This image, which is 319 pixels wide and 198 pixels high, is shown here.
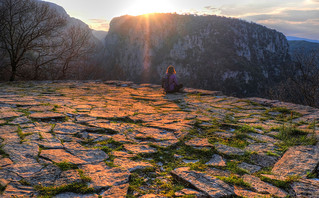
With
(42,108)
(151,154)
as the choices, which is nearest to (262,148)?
(151,154)

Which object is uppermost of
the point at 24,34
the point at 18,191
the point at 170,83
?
the point at 24,34

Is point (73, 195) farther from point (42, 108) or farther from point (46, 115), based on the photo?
point (42, 108)

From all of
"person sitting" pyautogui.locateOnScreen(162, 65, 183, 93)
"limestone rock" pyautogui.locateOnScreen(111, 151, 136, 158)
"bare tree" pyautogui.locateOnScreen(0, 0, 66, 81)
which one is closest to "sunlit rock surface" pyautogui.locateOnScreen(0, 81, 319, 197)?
"limestone rock" pyautogui.locateOnScreen(111, 151, 136, 158)

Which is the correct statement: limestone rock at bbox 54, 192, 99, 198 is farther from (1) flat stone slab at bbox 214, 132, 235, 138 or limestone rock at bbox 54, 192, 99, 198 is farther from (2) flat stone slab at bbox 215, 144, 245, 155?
(1) flat stone slab at bbox 214, 132, 235, 138

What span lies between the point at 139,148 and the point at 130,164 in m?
0.43

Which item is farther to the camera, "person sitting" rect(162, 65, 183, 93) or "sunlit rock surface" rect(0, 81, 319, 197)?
"person sitting" rect(162, 65, 183, 93)

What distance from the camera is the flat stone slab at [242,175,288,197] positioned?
170cm


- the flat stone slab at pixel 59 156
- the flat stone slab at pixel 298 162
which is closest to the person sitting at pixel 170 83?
the flat stone slab at pixel 298 162

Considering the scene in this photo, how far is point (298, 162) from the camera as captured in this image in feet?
7.36

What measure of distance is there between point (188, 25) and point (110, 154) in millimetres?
81393

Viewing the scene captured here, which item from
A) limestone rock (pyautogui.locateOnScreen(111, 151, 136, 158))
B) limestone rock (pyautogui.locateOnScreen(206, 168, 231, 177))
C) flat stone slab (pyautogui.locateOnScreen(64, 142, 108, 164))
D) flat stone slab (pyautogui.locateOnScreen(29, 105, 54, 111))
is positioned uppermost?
flat stone slab (pyautogui.locateOnScreen(29, 105, 54, 111))

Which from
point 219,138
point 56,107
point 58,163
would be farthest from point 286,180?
point 56,107

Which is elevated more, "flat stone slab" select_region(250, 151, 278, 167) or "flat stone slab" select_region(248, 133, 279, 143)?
"flat stone slab" select_region(248, 133, 279, 143)

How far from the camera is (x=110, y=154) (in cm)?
236
